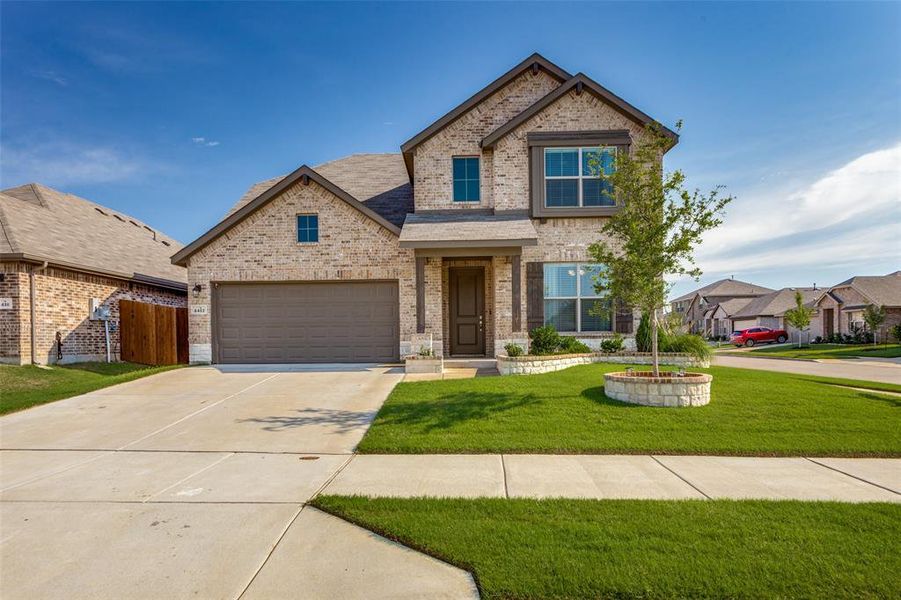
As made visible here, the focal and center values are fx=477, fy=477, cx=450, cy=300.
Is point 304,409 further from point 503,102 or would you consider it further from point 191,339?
point 503,102

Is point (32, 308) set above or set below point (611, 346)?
above

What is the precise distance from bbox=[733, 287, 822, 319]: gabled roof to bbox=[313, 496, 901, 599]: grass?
165ft

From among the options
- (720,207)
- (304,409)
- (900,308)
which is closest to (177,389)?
(304,409)

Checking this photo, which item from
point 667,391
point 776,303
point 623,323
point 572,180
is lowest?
point 667,391

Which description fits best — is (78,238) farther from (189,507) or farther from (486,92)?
(189,507)

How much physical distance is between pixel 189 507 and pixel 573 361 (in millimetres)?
9716

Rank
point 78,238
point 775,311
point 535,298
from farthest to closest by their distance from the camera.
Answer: point 775,311 < point 78,238 < point 535,298

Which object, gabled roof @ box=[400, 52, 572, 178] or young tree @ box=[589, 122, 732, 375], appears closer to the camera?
young tree @ box=[589, 122, 732, 375]

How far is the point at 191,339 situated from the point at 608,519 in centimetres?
1332

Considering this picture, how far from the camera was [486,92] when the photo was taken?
14.4 metres

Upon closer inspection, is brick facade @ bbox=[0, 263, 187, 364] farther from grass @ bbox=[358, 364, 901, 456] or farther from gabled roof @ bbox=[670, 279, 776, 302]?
gabled roof @ bbox=[670, 279, 776, 302]

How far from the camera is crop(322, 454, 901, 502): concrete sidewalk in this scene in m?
4.80

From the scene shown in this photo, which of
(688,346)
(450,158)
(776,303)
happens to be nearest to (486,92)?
(450,158)

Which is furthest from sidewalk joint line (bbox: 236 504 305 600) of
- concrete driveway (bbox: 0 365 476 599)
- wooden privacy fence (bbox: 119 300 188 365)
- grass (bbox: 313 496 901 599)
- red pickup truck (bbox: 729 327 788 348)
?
red pickup truck (bbox: 729 327 788 348)
